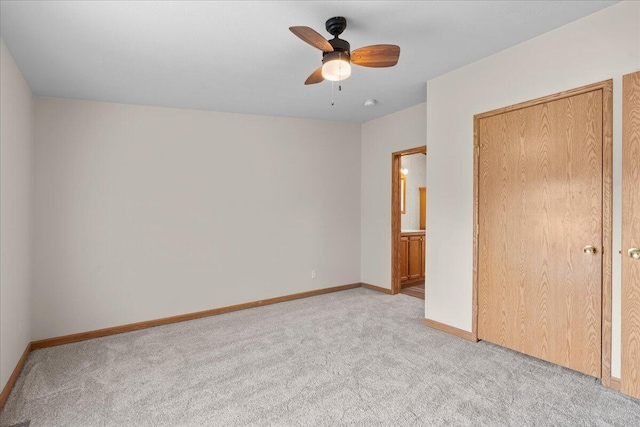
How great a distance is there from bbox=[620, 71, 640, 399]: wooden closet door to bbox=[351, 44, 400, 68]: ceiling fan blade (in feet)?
4.89

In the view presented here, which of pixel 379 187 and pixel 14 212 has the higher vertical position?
pixel 379 187

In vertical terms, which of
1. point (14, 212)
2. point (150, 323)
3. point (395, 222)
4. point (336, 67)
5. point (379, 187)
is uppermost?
point (336, 67)

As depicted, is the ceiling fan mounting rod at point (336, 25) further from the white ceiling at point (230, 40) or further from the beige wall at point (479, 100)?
the beige wall at point (479, 100)

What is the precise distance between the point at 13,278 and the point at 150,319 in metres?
1.44

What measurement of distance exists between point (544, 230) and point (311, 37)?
2223mm

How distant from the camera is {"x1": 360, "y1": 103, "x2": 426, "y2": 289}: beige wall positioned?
4.70m

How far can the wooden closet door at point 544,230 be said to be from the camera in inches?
93.8

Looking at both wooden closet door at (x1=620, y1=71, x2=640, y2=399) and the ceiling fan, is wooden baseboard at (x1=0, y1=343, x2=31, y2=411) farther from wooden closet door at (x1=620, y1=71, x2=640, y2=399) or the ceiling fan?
wooden closet door at (x1=620, y1=71, x2=640, y2=399)

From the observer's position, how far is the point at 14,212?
2.62 metres

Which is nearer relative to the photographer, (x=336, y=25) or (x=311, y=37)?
(x=311, y=37)

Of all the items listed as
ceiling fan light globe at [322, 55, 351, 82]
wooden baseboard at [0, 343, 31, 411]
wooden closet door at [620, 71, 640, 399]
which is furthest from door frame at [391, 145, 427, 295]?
wooden baseboard at [0, 343, 31, 411]

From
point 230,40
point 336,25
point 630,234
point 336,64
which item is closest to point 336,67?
point 336,64

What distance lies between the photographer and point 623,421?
1941 millimetres

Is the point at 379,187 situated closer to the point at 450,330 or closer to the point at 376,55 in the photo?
the point at 450,330
